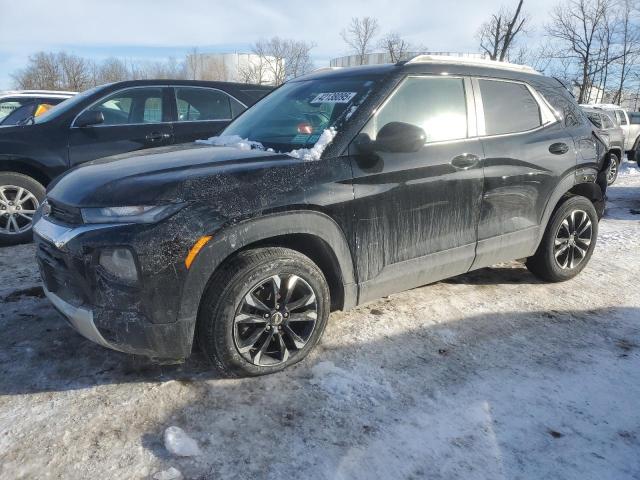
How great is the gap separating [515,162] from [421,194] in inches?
39.5

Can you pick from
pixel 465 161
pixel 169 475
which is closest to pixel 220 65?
pixel 465 161

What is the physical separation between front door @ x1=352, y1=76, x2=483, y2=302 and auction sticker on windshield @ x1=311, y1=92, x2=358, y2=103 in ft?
0.80

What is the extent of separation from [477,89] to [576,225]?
1669 millimetres

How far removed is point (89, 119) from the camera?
5.12m

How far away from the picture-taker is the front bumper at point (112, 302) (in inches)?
92.4

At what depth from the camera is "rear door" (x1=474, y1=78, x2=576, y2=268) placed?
3.55 metres

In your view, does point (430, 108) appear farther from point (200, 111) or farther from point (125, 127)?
point (125, 127)

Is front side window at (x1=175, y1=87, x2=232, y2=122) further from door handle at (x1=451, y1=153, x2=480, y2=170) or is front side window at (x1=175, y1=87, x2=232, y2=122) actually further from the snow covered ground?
door handle at (x1=451, y1=153, x2=480, y2=170)

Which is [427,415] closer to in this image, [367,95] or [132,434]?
[132,434]

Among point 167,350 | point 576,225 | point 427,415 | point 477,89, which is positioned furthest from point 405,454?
point 576,225

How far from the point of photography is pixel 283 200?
2.63m

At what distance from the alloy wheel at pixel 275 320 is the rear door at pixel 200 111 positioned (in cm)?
333

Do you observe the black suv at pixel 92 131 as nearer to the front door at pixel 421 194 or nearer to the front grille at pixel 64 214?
the front grille at pixel 64 214

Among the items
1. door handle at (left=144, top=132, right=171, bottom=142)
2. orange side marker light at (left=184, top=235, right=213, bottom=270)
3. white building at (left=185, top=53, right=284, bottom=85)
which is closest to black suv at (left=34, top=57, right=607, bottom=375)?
orange side marker light at (left=184, top=235, right=213, bottom=270)
